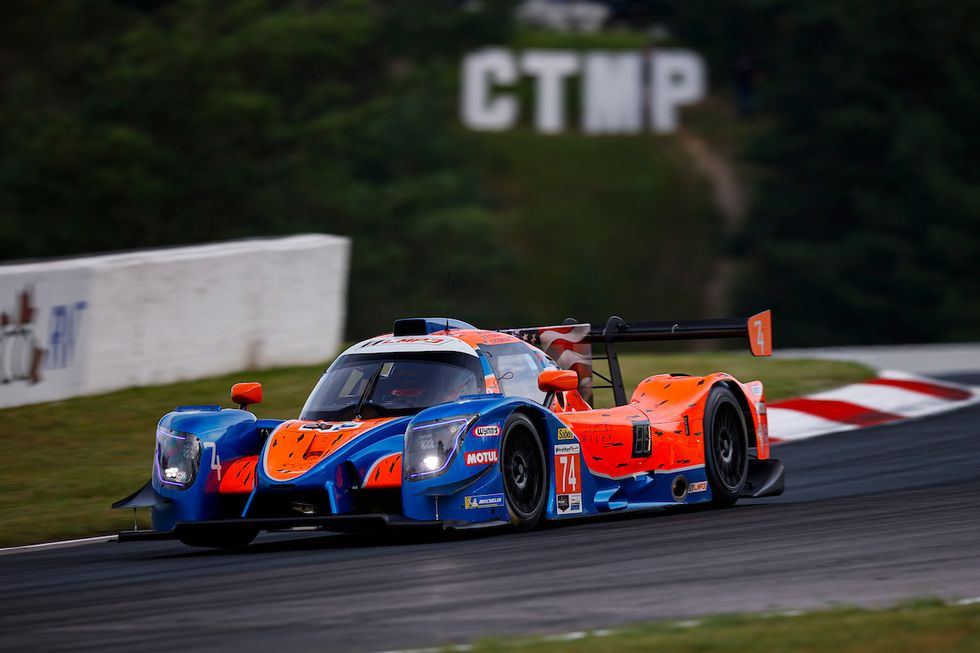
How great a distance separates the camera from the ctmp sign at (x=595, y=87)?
73.6 metres

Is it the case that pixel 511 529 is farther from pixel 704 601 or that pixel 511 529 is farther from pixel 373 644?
pixel 373 644

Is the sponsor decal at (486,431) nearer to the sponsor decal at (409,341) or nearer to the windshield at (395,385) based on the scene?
the windshield at (395,385)

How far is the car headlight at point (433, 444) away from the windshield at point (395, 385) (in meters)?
0.58

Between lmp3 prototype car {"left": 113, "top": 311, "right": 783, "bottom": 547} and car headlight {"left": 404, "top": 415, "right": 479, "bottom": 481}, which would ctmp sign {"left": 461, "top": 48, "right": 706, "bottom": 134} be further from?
car headlight {"left": 404, "top": 415, "right": 479, "bottom": 481}

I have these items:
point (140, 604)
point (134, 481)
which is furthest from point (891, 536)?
point (134, 481)

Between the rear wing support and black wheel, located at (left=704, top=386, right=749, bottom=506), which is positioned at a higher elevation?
the rear wing support

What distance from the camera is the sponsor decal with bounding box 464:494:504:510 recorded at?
32.0 ft

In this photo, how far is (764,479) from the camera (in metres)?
12.1

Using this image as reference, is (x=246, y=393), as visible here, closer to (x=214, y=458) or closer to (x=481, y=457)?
(x=214, y=458)

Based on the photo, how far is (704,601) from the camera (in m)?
7.32

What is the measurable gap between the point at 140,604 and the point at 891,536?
388cm

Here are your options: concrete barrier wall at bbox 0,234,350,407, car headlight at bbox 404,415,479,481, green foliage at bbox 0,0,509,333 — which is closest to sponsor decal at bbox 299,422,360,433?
car headlight at bbox 404,415,479,481

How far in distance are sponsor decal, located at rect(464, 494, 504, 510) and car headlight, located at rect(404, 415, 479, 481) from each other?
275 mm

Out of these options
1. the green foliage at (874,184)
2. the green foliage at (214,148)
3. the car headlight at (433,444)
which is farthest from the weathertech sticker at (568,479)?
the green foliage at (874,184)
